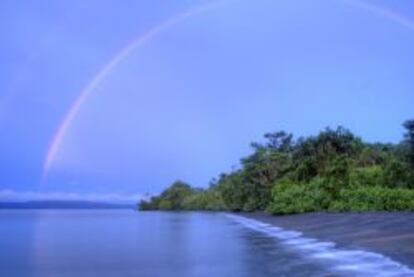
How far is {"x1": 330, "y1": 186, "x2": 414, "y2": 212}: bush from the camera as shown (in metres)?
56.8

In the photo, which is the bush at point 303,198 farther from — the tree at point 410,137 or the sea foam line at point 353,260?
the sea foam line at point 353,260

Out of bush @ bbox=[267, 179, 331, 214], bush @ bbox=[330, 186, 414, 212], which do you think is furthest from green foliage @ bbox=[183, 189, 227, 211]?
bush @ bbox=[330, 186, 414, 212]

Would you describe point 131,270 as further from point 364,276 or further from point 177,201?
point 177,201

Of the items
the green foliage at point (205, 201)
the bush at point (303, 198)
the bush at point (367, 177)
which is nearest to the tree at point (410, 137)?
the bush at point (367, 177)

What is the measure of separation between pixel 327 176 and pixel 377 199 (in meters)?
14.2

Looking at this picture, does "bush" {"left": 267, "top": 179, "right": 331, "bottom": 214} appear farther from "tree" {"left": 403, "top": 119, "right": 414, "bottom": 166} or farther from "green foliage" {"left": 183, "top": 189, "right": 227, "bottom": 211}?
"green foliage" {"left": 183, "top": 189, "right": 227, "bottom": 211}

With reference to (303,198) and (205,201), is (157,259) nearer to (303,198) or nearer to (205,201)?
(303,198)

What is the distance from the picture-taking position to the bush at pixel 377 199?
5678 centimetres

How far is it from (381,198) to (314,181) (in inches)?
533

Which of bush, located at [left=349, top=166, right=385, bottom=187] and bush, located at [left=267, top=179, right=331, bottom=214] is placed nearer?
bush, located at [left=349, top=166, right=385, bottom=187]

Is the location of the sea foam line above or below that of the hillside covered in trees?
below

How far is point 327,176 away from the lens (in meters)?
73.1

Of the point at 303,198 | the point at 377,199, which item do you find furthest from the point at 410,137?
the point at 303,198

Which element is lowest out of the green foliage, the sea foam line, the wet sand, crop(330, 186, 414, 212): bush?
the sea foam line
